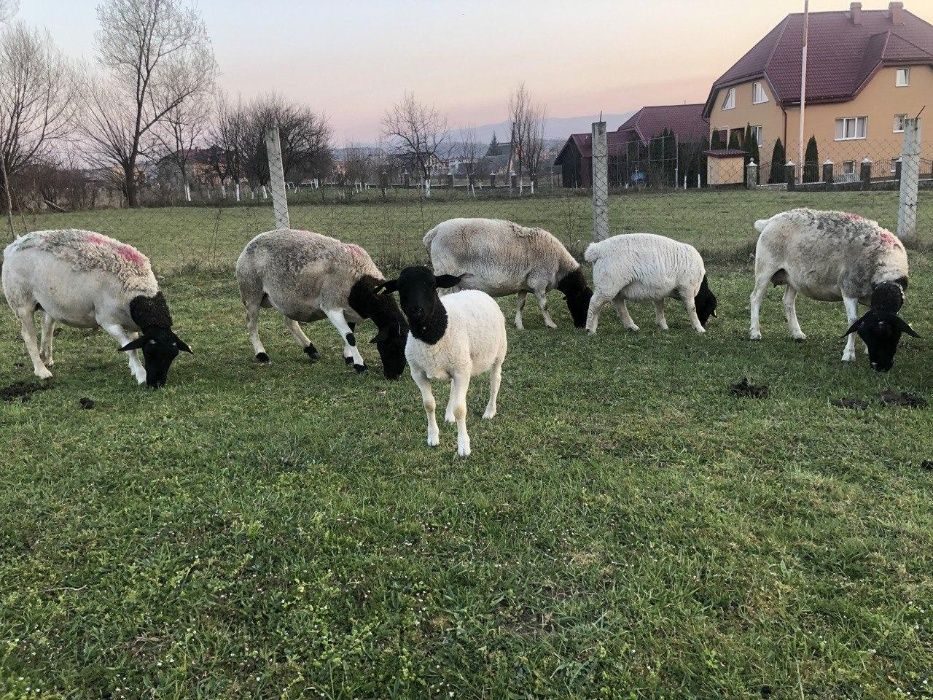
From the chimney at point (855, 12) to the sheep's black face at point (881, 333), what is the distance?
53.3 metres

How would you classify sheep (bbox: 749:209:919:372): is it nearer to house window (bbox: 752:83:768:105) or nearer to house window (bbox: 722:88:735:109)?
house window (bbox: 752:83:768:105)

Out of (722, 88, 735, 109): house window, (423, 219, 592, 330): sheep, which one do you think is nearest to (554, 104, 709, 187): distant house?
(722, 88, 735, 109): house window

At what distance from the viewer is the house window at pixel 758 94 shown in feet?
152

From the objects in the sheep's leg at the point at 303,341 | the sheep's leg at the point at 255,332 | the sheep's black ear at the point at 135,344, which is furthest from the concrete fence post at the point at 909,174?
the sheep's black ear at the point at 135,344

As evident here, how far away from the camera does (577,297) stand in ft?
30.0

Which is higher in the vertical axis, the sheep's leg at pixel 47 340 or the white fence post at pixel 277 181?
the white fence post at pixel 277 181

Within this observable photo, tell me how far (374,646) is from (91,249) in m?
5.95

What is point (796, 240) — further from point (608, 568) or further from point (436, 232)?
point (608, 568)

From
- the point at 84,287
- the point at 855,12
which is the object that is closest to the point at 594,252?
the point at 84,287

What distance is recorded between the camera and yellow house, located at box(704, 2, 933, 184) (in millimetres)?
43094

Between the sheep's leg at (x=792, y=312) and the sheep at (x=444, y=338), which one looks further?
the sheep's leg at (x=792, y=312)

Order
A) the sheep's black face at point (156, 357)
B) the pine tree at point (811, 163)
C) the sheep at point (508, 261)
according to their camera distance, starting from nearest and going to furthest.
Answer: the sheep's black face at point (156, 357), the sheep at point (508, 261), the pine tree at point (811, 163)

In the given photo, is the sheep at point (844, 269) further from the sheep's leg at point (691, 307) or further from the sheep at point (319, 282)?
the sheep at point (319, 282)

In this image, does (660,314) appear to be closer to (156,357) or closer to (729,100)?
(156,357)
